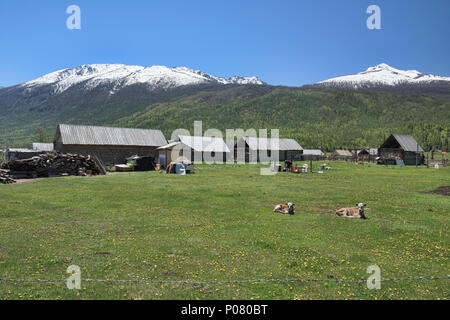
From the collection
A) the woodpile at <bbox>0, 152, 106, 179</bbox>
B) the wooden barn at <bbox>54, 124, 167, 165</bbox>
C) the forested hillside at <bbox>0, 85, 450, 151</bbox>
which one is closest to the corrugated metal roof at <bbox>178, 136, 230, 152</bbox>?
the wooden barn at <bbox>54, 124, 167, 165</bbox>

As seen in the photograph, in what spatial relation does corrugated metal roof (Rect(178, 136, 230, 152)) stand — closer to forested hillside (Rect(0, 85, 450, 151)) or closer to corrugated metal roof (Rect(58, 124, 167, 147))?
corrugated metal roof (Rect(58, 124, 167, 147))

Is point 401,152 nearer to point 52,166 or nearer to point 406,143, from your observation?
point 406,143

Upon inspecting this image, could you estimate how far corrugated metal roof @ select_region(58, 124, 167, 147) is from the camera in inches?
1796

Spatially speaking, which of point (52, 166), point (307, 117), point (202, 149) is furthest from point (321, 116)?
point (52, 166)

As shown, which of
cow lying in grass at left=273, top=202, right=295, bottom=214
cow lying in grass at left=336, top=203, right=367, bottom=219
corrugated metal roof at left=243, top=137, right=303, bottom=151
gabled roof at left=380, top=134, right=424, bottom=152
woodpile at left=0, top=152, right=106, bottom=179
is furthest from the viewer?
corrugated metal roof at left=243, top=137, right=303, bottom=151

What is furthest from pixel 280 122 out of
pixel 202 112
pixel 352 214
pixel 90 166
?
pixel 352 214

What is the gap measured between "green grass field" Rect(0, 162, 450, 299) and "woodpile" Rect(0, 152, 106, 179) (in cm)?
1330

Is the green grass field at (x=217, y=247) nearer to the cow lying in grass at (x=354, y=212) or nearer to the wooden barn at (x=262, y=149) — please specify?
the cow lying in grass at (x=354, y=212)

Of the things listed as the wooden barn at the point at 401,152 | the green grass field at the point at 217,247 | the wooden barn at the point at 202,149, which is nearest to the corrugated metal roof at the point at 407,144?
the wooden barn at the point at 401,152

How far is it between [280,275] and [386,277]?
2365 mm

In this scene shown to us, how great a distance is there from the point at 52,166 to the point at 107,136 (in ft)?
72.0

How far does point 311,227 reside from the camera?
10211mm

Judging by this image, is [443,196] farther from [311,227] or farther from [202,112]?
[202,112]
